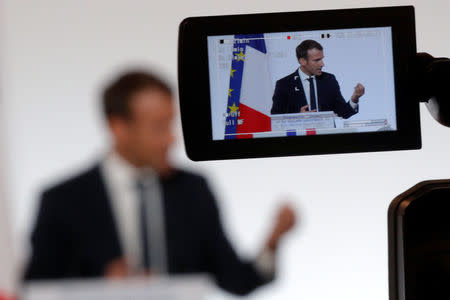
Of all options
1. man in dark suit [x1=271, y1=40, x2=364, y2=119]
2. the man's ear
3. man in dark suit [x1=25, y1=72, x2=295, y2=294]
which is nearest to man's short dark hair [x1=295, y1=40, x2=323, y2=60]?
man in dark suit [x1=271, y1=40, x2=364, y2=119]

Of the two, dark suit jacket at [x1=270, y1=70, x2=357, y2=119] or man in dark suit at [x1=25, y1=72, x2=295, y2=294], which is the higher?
dark suit jacket at [x1=270, y1=70, x2=357, y2=119]

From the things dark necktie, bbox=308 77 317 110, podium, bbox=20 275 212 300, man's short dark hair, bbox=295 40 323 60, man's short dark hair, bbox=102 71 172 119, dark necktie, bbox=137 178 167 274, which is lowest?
podium, bbox=20 275 212 300

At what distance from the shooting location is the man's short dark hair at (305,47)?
1.41 ft

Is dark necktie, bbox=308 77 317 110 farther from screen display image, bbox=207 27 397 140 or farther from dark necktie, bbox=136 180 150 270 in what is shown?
dark necktie, bbox=136 180 150 270

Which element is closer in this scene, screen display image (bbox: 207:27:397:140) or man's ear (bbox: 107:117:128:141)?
screen display image (bbox: 207:27:397:140)

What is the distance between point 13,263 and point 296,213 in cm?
87

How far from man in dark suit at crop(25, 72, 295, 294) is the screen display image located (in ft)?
4.33

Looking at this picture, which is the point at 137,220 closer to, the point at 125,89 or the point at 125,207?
the point at 125,207

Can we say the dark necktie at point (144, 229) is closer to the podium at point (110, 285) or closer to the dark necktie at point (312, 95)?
the podium at point (110, 285)

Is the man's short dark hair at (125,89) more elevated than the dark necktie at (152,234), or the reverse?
the man's short dark hair at (125,89)

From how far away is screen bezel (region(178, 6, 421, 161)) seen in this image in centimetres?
40

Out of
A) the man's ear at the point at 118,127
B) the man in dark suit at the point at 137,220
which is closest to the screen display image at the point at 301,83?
the man in dark suit at the point at 137,220

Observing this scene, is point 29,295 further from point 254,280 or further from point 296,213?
point 296,213

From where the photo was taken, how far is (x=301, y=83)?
44cm
